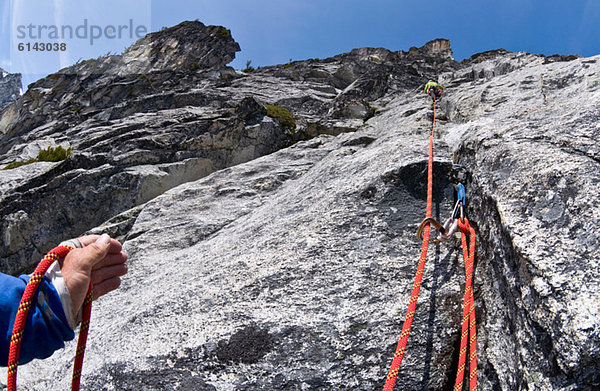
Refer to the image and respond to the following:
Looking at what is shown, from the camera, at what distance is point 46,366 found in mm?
3631

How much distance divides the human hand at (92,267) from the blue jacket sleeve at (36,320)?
82 mm

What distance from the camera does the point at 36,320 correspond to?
1.73 m

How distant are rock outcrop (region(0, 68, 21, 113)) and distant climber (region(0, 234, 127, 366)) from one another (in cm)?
7360

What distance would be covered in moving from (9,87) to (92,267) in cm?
7728

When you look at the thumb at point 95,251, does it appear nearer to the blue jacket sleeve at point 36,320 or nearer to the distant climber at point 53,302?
the distant climber at point 53,302

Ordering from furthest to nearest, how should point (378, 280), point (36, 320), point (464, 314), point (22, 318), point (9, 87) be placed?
1. point (9, 87)
2. point (378, 280)
3. point (464, 314)
4. point (36, 320)
5. point (22, 318)

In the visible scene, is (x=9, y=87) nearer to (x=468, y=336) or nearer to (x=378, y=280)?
(x=378, y=280)

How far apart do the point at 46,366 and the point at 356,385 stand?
326 centimetres

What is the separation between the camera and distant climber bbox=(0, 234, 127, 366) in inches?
67.8

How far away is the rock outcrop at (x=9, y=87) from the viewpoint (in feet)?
191

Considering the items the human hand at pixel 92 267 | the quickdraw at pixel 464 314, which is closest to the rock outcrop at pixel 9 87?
the human hand at pixel 92 267

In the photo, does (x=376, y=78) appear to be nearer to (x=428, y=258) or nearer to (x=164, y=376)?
(x=428, y=258)

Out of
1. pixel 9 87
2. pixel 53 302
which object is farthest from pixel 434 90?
pixel 9 87

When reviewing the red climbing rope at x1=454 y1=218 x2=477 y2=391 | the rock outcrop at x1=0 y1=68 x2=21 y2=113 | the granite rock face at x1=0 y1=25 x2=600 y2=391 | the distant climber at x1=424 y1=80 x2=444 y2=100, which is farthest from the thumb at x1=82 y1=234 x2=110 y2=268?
the rock outcrop at x1=0 y1=68 x2=21 y2=113
